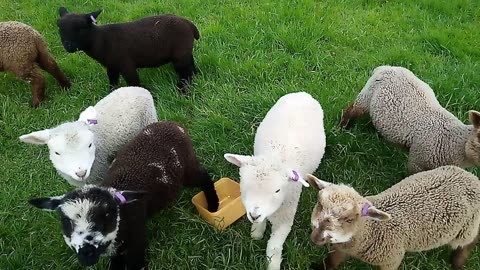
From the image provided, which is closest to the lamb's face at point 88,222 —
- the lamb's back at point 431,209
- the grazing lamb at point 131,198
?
the grazing lamb at point 131,198

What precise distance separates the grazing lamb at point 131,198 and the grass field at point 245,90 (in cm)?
34

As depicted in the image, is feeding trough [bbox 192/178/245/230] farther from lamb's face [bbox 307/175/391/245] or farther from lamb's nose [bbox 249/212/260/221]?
lamb's face [bbox 307/175/391/245]

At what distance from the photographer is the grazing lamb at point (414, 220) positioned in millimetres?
3578

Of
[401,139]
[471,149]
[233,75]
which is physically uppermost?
[471,149]

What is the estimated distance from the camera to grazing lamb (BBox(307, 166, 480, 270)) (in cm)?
358

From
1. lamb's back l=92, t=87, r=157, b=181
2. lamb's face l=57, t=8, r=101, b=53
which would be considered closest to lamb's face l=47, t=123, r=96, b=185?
lamb's back l=92, t=87, r=157, b=181

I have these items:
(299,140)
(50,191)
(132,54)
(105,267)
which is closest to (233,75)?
(132,54)

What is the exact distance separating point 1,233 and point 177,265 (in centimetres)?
160

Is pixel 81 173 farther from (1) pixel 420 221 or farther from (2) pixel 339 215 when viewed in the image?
(1) pixel 420 221

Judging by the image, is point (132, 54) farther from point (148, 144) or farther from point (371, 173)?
point (371, 173)

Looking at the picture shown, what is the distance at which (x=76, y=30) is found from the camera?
5355 mm

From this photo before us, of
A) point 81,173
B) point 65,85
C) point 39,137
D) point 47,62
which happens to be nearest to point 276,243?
point 81,173

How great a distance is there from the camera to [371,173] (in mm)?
4746

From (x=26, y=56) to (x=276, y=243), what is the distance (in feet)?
12.5
